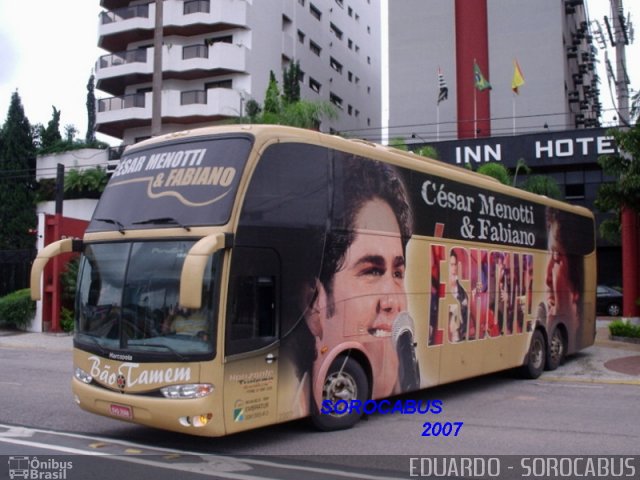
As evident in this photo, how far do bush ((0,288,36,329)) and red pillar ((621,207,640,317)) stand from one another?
1928 centimetres

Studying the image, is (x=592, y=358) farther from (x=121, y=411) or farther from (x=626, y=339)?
(x=121, y=411)

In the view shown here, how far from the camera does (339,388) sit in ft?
27.8

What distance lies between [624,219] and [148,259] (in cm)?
1790

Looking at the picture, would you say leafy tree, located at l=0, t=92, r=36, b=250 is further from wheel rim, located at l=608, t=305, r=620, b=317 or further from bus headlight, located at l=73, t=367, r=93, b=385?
bus headlight, located at l=73, t=367, r=93, b=385

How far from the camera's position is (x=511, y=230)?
40.3 ft

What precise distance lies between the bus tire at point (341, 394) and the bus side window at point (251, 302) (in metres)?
1.21

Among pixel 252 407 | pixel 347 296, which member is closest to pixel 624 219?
pixel 347 296

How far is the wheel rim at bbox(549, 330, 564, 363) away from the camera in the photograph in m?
14.0

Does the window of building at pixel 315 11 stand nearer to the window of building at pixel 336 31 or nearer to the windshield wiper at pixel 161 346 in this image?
the window of building at pixel 336 31

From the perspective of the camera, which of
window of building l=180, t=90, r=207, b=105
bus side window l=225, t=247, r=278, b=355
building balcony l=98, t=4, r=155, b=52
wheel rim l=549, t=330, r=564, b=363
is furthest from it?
building balcony l=98, t=4, r=155, b=52

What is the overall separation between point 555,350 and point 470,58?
107 feet

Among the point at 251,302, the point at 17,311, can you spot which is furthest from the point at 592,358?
the point at 17,311

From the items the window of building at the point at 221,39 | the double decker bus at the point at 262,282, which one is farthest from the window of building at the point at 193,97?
the double decker bus at the point at 262,282

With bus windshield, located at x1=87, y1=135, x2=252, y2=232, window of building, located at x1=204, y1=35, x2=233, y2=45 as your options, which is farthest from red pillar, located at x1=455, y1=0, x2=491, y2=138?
bus windshield, located at x1=87, y1=135, x2=252, y2=232
